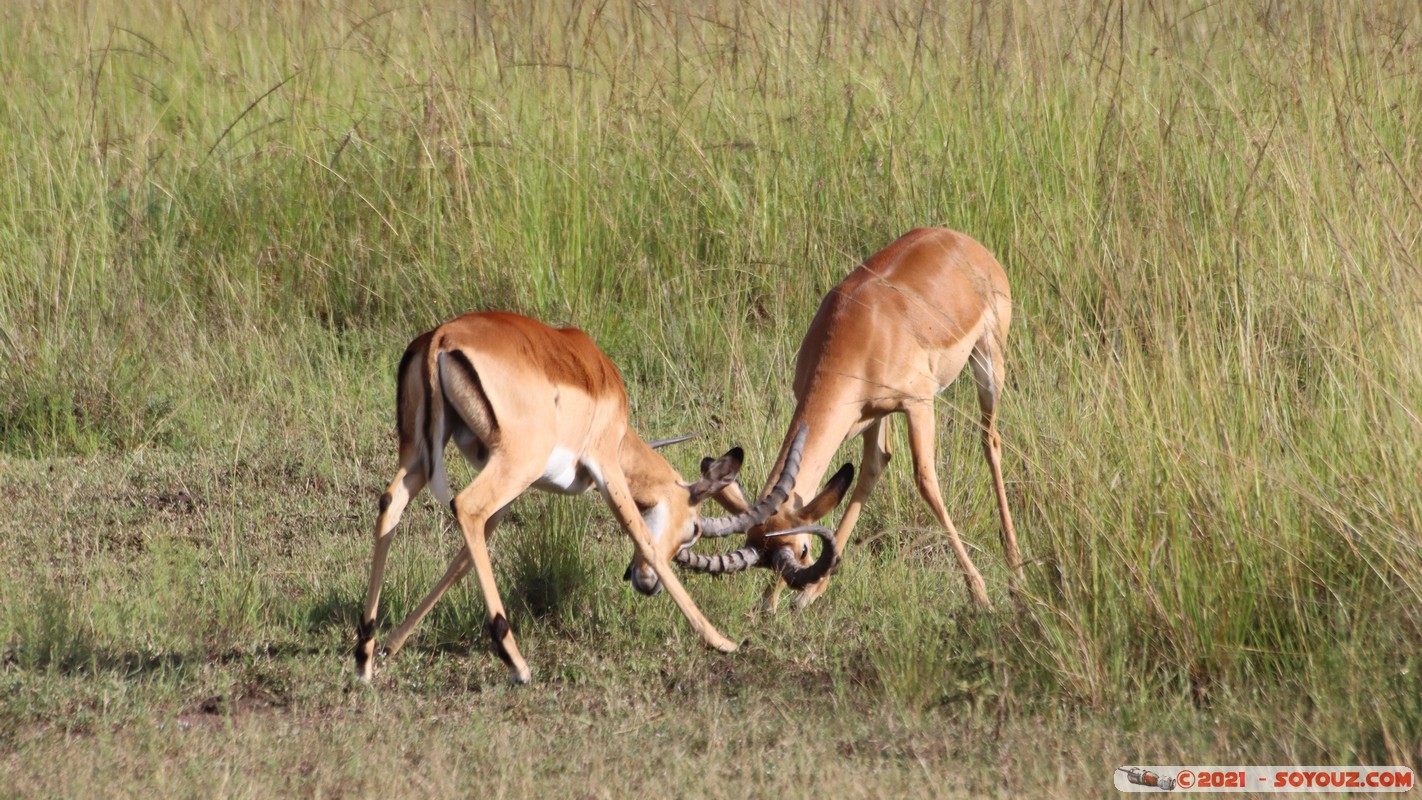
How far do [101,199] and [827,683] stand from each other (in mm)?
4830

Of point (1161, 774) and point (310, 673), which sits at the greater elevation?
point (1161, 774)

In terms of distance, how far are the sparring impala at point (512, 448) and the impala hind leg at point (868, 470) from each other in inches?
27.3

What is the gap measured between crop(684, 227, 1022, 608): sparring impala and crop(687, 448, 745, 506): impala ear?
175 millimetres

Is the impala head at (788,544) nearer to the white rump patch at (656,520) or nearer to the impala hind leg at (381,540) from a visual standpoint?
the white rump patch at (656,520)

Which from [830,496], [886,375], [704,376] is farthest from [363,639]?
[704,376]

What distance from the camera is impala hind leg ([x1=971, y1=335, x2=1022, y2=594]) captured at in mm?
5270

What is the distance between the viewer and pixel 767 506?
4719mm

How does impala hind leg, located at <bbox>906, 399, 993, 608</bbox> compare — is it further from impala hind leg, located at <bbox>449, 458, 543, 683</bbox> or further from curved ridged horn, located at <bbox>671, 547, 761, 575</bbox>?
impala hind leg, located at <bbox>449, 458, 543, 683</bbox>

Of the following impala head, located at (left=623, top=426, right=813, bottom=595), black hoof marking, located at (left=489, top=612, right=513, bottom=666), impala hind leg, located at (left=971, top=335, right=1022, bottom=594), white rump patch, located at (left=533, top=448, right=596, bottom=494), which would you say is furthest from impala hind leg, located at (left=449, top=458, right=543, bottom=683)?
impala hind leg, located at (left=971, top=335, right=1022, bottom=594)

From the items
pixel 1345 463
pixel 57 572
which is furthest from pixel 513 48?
pixel 1345 463

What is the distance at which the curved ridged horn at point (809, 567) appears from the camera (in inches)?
178

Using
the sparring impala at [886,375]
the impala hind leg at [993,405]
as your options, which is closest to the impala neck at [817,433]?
the sparring impala at [886,375]

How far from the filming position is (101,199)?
7.29 metres

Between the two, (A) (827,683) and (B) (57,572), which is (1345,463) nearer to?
(A) (827,683)
